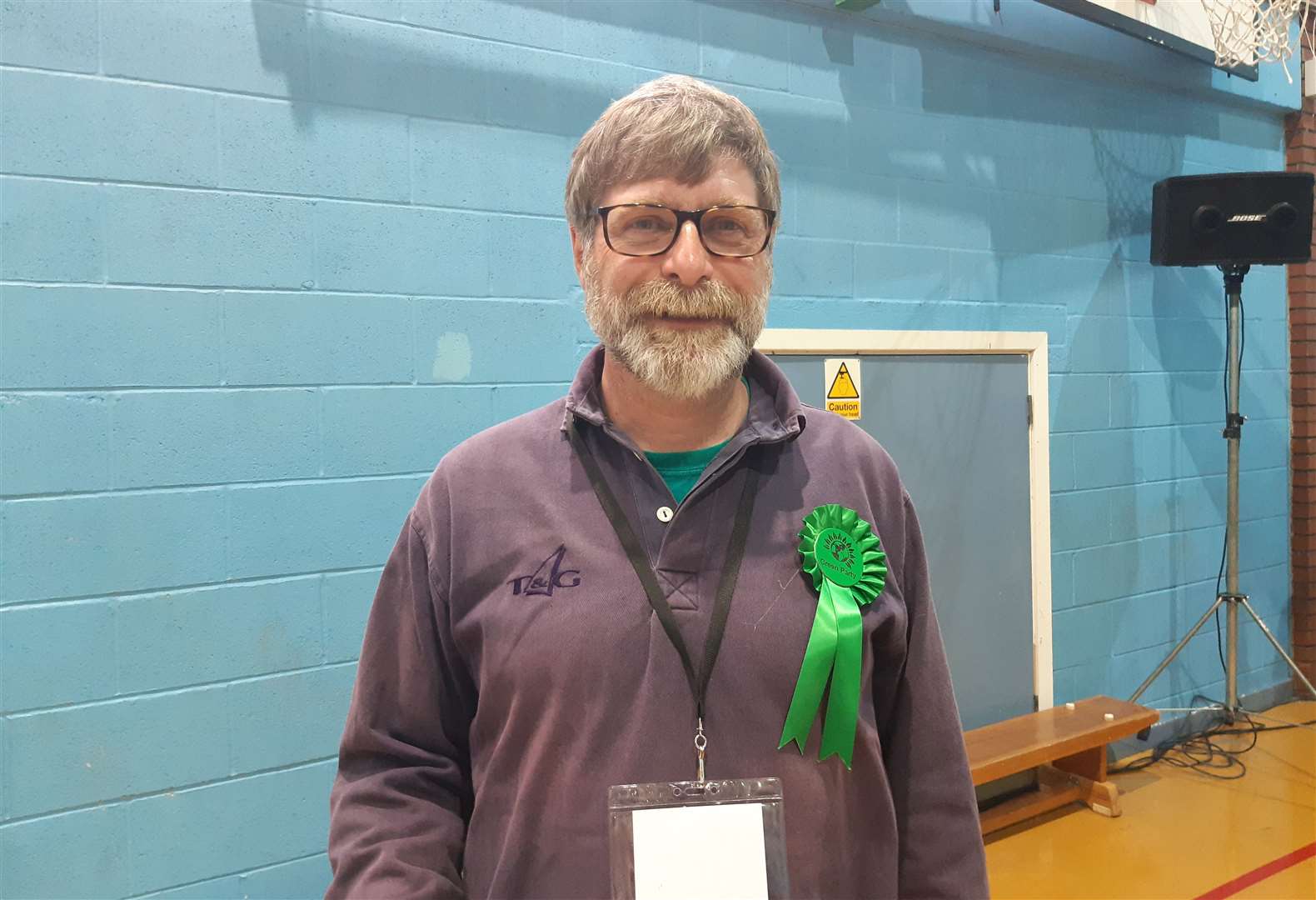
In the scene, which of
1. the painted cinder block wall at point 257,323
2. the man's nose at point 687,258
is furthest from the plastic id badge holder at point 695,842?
the painted cinder block wall at point 257,323

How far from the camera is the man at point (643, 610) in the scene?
94 cm

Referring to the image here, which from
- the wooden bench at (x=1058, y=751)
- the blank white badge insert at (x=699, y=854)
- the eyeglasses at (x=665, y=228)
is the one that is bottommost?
the wooden bench at (x=1058, y=751)

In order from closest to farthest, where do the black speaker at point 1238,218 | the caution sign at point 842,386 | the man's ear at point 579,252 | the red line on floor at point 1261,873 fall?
the man's ear at point 579,252, the red line on floor at point 1261,873, the caution sign at point 842,386, the black speaker at point 1238,218

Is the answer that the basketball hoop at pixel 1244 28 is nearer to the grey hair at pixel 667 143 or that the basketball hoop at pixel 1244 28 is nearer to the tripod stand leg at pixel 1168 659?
the tripod stand leg at pixel 1168 659

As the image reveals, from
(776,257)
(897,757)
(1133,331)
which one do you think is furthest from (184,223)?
(1133,331)

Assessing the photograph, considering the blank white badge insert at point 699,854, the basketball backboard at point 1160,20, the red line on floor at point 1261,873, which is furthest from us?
the basketball backboard at point 1160,20

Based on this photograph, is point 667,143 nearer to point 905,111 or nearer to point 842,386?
point 842,386

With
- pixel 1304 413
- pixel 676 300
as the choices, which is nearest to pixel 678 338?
pixel 676 300

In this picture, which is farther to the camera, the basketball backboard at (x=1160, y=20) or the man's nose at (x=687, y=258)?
the basketball backboard at (x=1160, y=20)

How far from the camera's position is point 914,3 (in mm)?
2627

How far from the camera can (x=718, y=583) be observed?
979 mm

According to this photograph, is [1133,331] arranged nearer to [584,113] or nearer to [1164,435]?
[1164,435]

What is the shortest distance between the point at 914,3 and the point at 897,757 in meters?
2.37

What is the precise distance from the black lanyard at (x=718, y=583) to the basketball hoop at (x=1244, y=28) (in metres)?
3.14
